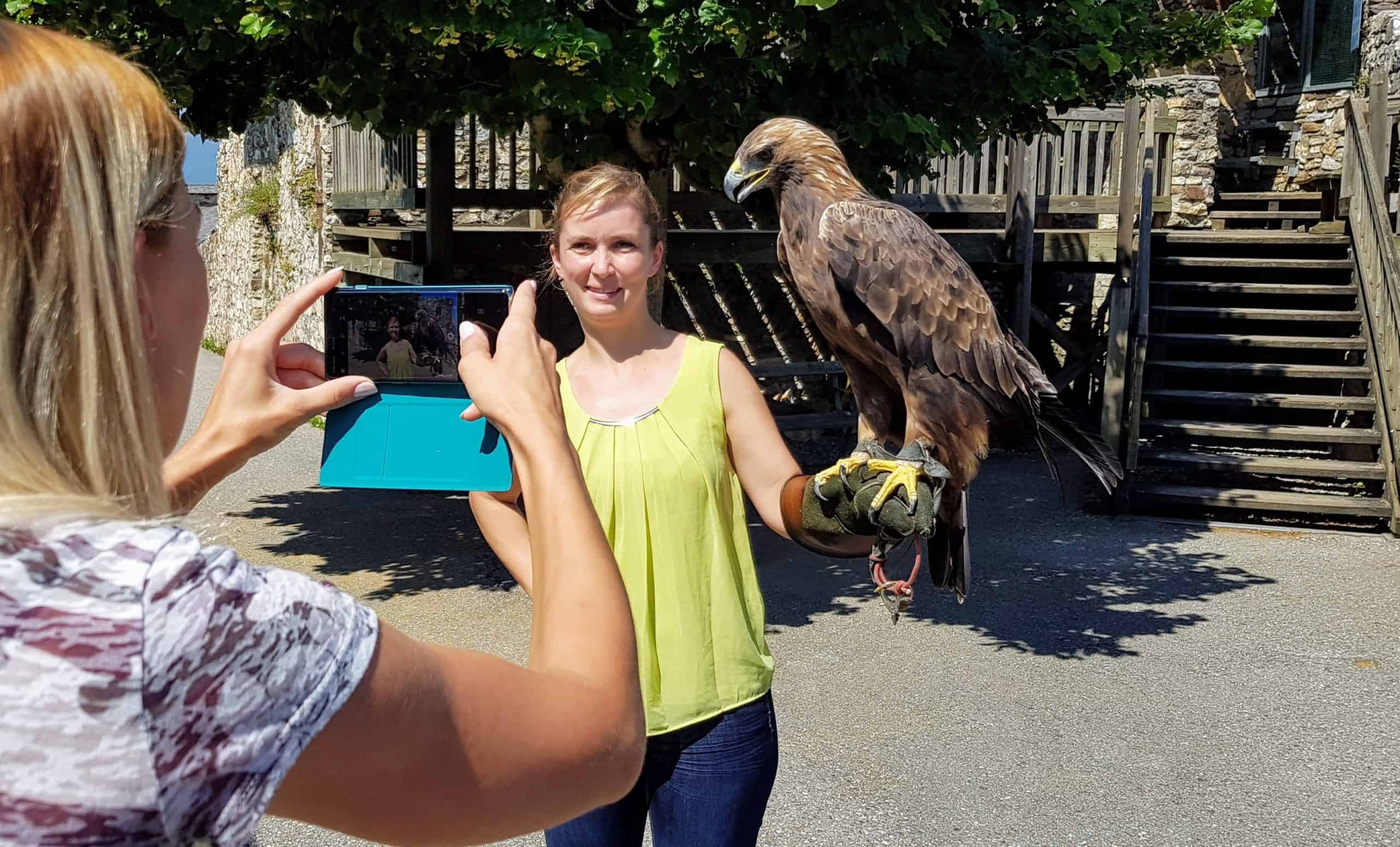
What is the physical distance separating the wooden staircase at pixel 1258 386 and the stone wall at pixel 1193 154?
5.15ft


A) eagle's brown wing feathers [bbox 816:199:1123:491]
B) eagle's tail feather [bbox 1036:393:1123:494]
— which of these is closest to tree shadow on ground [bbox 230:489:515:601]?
eagle's brown wing feathers [bbox 816:199:1123:491]

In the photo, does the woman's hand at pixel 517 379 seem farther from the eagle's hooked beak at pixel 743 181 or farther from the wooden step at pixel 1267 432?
the wooden step at pixel 1267 432

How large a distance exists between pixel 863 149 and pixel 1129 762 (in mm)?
3330

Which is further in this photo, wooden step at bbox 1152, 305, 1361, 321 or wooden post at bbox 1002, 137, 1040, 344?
wooden post at bbox 1002, 137, 1040, 344

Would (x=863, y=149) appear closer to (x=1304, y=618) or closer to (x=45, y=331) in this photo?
(x=1304, y=618)

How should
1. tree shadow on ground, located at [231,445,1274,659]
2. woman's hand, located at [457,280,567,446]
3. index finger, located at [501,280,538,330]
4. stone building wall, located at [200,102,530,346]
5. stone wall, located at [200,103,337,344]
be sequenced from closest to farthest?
1. woman's hand, located at [457,280,567,446]
2. index finger, located at [501,280,538,330]
3. tree shadow on ground, located at [231,445,1274,659]
4. stone building wall, located at [200,102,530,346]
5. stone wall, located at [200,103,337,344]

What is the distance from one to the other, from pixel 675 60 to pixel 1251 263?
26.5 ft

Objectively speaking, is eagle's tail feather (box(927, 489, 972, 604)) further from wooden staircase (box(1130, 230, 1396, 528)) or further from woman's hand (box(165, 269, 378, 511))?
wooden staircase (box(1130, 230, 1396, 528))

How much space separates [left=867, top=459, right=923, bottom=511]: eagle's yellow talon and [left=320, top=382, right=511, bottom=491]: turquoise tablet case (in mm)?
1056

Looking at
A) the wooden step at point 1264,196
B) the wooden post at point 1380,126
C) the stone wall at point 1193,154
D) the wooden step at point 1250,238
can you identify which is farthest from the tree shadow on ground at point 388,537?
the wooden step at point 1264,196

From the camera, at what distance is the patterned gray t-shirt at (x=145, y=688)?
29.8 inches

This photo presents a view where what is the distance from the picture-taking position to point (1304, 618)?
6750 millimetres

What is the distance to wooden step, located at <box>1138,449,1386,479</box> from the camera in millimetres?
8984

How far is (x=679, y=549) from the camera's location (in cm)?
237
